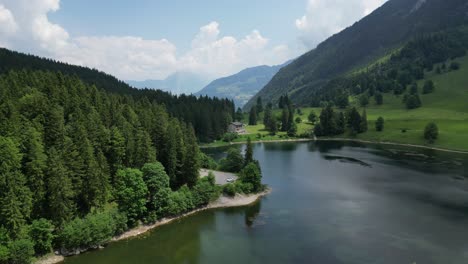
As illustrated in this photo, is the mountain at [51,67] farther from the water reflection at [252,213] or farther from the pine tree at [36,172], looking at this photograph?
the water reflection at [252,213]

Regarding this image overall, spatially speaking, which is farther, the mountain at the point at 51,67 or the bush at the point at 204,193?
the mountain at the point at 51,67

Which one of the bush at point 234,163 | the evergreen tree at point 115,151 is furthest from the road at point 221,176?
the evergreen tree at point 115,151

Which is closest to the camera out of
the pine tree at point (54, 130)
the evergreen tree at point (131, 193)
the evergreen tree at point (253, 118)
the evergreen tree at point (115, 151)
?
the pine tree at point (54, 130)

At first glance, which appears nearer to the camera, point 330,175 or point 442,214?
point 442,214

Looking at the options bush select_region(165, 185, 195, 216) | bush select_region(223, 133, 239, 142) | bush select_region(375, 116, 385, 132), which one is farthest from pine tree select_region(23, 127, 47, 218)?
bush select_region(375, 116, 385, 132)

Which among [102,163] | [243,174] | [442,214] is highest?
[102,163]

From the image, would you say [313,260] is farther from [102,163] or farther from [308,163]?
[308,163]

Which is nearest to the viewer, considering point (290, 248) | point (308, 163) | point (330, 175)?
point (290, 248)

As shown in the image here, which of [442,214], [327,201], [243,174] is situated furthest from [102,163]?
[442,214]
